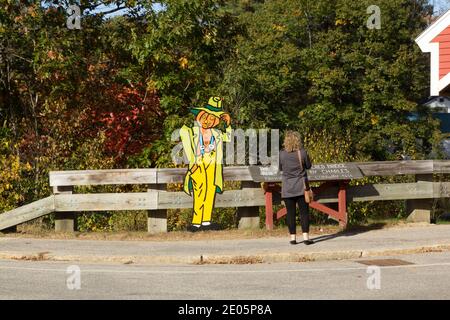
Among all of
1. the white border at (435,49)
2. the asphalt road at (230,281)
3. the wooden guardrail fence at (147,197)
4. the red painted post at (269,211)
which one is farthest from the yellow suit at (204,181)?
the white border at (435,49)

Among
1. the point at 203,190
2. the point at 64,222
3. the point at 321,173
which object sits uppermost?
the point at 321,173

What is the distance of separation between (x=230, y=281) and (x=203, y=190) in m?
4.61

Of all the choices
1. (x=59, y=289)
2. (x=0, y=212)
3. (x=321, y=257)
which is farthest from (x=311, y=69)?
(x=59, y=289)

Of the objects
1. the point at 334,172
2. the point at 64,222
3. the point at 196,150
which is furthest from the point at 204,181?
the point at 64,222

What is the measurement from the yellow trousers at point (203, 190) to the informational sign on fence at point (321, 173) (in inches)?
30.7

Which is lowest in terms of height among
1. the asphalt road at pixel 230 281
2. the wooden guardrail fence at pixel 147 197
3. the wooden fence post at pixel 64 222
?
the asphalt road at pixel 230 281

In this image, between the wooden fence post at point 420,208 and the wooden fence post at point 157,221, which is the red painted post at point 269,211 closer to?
the wooden fence post at point 157,221

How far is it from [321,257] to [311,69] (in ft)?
85.5

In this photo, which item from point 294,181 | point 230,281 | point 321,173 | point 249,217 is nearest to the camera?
point 230,281

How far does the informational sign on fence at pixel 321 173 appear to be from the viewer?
13312 millimetres

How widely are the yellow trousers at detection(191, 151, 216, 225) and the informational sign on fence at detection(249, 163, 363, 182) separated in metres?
Result: 0.78

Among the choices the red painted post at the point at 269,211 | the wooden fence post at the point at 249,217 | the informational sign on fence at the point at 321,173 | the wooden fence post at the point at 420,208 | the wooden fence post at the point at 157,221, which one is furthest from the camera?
the wooden fence post at the point at 420,208

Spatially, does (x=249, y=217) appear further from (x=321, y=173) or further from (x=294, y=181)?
(x=294, y=181)

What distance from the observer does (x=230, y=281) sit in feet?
30.2
